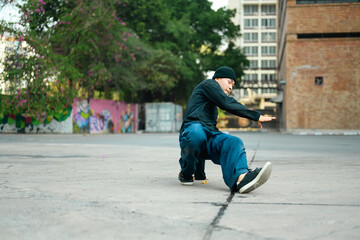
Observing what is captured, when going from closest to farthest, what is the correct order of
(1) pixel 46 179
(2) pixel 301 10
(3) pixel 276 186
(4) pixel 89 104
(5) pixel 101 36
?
1. (3) pixel 276 186
2. (1) pixel 46 179
3. (5) pixel 101 36
4. (4) pixel 89 104
5. (2) pixel 301 10

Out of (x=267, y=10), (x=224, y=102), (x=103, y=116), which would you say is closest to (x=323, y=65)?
(x=103, y=116)

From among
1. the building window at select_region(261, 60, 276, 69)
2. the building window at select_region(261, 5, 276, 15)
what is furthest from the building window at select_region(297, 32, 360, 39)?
the building window at select_region(261, 5, 276, 15)

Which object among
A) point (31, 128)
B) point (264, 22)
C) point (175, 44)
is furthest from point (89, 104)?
point (264, 22)

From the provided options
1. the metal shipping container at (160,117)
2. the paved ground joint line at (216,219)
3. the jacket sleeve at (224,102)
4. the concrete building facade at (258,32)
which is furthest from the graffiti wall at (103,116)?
the concrete building facade at (258,32)

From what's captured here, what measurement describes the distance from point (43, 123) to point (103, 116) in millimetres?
5350

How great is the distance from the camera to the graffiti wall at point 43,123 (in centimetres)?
2861

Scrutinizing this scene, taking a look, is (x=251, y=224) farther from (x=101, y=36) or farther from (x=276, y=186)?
(x=101, y=36)

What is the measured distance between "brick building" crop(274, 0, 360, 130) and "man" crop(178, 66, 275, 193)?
29657mm

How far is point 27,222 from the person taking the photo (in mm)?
2912

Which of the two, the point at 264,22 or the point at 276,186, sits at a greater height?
the point at 264,22

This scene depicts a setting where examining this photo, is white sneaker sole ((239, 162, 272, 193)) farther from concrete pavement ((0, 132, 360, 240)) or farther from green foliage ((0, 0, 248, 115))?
green foliage ((0, 0, 248, 115))

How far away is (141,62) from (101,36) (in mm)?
4555

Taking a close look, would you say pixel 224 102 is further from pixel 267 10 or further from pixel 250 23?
pixel 267 10

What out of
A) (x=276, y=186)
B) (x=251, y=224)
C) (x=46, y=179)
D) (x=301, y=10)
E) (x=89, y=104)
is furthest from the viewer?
(x=301, y=10)
